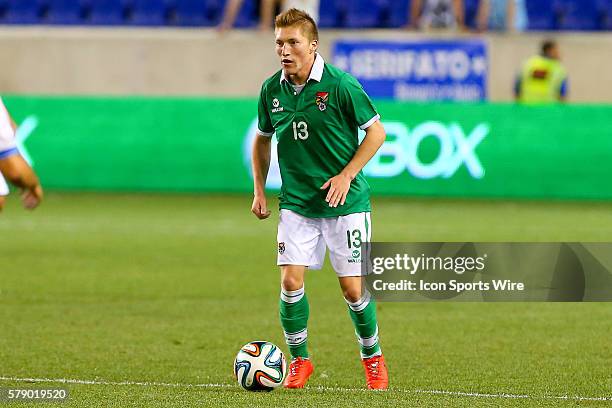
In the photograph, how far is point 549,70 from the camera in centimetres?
2166

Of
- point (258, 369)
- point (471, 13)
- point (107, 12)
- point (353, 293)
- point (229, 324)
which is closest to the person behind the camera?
point (258, 369)

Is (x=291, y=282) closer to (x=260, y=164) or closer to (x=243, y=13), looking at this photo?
(x=260, y=164)

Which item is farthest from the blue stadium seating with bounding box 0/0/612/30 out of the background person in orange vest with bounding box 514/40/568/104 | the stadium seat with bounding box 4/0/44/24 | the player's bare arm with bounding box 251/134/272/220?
the player's bare arm with bounding box 251/134/272/220

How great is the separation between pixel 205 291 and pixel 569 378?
4.66m

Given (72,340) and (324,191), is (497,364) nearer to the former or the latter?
(324,191)

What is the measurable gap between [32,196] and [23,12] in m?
19.8

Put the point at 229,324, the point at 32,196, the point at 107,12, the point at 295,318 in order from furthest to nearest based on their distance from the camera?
the point at 107,12 → the point at 229,324 → the point at 295,318 → the point at 32,196

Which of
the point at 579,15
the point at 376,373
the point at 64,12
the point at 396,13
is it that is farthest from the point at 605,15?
the point at 376,373

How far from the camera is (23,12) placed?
24938mm

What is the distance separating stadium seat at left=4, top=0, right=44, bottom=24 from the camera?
81.7ft

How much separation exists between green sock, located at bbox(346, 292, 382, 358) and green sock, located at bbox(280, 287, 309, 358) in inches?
10.3

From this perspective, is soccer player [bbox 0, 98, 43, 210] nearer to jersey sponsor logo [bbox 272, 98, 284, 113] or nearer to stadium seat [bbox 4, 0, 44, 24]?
jersey sponsor logo [bbox 272, 98, 284, 113]

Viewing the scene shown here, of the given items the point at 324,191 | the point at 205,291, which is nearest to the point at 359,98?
the point at 324,191

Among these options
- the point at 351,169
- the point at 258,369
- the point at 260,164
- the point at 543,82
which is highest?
the point at 351,169
